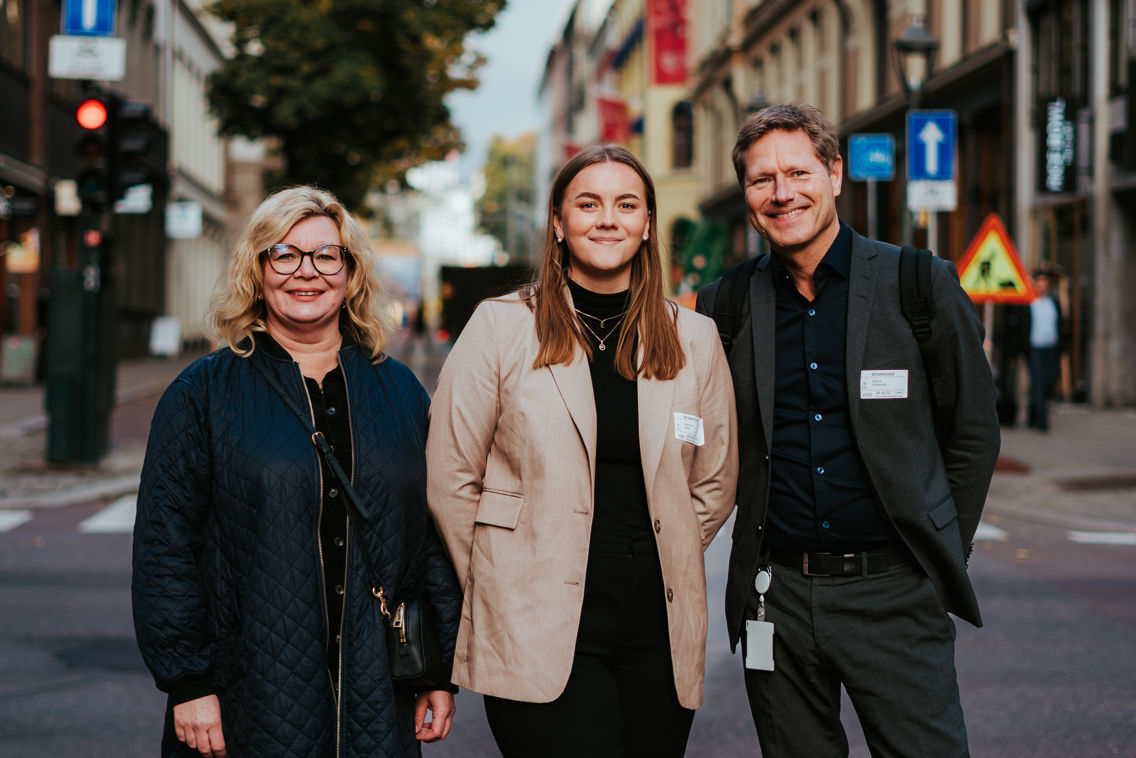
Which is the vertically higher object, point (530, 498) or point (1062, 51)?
point (1062, 51)

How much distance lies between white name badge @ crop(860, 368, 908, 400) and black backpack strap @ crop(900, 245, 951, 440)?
0.27ft

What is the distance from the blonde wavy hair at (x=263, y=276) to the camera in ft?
9.57

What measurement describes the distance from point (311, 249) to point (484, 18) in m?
30.3

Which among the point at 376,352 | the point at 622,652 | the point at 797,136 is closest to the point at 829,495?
the point at 622,652

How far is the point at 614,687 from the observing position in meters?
2.94

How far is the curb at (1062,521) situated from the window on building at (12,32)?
20516mm

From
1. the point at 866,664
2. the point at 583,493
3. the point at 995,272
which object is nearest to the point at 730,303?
the point at 583,493

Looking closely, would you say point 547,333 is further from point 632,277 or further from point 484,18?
point 484,18

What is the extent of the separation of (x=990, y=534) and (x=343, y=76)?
2423 centimetres

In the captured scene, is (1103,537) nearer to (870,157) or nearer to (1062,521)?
(1062,521)

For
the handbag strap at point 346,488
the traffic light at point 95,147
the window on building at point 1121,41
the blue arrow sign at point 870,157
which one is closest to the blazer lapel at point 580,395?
the handbag strap at point 346,488

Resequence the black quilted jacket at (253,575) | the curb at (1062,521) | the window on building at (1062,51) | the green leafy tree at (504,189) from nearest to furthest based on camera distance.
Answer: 1. the black quilted jacket at (253,575)
2. the curb at (1062,521)
3. the window on building at (1062,51)
4. the green leafy tree at (504,189)

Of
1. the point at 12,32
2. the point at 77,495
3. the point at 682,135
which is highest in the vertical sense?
the point at 682,135

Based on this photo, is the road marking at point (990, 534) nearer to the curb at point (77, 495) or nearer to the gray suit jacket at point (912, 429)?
the gray suit jacket at point (912, 429)
